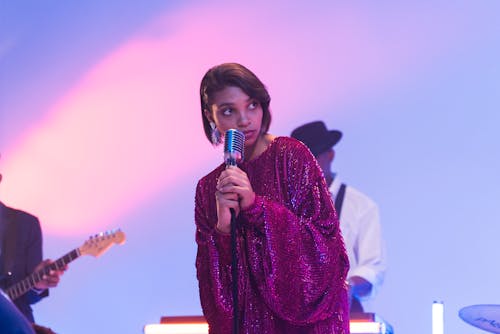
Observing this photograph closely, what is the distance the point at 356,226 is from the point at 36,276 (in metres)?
1.59

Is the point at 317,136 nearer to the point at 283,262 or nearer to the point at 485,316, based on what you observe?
the point at 485,316

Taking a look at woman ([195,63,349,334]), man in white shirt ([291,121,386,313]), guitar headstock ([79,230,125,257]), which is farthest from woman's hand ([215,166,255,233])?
guitar headstock ([79,230,125,257])

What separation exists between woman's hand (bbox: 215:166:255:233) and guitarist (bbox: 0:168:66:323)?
2456mm

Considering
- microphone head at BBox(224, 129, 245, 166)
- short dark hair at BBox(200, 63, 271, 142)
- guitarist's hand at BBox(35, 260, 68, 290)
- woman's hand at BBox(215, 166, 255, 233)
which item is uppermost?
short dark hair at BBox(200, 63, 271, 142)

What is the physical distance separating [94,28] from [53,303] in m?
1.37

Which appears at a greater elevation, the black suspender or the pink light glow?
the pink light glow

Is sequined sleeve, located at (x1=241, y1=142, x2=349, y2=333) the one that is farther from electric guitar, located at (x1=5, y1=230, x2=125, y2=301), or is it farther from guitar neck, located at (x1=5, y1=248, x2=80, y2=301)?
guitar neck, located at (x1=5, y1=248, x2=80, y2=301)

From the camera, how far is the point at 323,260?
168 centimetres

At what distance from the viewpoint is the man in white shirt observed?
125 inches

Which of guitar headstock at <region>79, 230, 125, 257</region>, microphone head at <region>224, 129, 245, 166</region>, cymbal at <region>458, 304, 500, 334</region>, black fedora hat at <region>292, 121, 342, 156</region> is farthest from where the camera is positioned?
guitar headstock at <region>79, 230, 125, 257</region>

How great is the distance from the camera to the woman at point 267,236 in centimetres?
165

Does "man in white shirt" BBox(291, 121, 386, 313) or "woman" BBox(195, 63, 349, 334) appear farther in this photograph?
"man in white shirt" BBox(291, 121, 386, 313)

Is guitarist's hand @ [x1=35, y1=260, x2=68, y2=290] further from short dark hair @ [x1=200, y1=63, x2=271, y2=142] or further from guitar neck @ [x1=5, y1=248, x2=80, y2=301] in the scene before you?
short dark hair @ [x1=200, y1=63, x2=271, y2=142]

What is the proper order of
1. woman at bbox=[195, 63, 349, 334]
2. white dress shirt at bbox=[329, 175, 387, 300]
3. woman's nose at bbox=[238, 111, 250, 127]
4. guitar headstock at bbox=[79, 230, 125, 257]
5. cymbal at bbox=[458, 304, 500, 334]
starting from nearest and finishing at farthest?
woman at bbox=[195, 63, 349, 334], woman's nose at bbox=[238, 111, 250, 127], cymbal at bbox=[458, 304, 500, 334], white dress shirt at bbox=[329, 175, 387, 300], guitar headstock at bbox=[79, 230, 125, 257]
